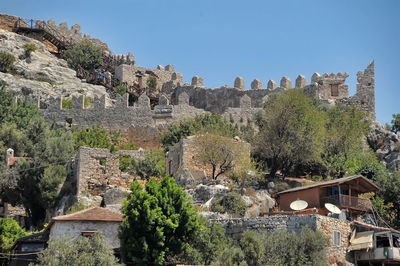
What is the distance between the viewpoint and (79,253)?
24.3 meters

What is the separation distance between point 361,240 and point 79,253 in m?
11.7

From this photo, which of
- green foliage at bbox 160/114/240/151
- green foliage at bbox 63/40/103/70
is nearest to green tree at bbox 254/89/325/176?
green foliage at bbox 160/114/240/151

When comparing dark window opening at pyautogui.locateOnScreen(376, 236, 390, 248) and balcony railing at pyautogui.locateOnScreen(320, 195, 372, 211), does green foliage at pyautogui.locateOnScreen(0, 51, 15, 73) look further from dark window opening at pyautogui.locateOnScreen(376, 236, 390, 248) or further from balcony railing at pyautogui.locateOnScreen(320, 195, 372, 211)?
dark window opening at pyautogui.locateOnScreen(376, 236, 390, 248)

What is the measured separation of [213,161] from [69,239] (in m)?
11.9

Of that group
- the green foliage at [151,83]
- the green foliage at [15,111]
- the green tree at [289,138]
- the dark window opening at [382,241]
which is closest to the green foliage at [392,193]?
the green tree at [289,138]

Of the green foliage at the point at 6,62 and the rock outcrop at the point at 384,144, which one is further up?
the green foliage at the point at 6,62

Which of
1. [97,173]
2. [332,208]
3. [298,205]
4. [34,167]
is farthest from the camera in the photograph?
[97,173]

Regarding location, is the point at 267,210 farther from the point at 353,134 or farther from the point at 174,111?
the point at 174,111

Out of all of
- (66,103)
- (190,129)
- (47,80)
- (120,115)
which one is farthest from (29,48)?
(190,129)

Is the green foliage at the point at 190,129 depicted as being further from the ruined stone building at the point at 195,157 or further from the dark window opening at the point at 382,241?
the dark window opening at the point at 382,241

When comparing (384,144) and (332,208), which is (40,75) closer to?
(384,144)

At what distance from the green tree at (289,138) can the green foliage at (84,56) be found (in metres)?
26.4

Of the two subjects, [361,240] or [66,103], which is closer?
[361,240]

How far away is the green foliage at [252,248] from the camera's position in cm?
2519
